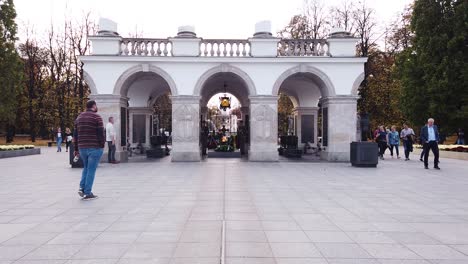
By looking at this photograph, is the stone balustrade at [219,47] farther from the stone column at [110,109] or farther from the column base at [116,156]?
the column base at [116,156]

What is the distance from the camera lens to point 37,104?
41.1 m

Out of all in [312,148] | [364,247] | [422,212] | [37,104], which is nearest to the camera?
[364,247]

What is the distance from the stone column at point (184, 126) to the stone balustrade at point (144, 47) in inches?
87.4

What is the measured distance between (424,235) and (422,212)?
172 cm

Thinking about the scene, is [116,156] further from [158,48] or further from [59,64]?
[59,64]

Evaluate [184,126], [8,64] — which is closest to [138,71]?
[184,126]

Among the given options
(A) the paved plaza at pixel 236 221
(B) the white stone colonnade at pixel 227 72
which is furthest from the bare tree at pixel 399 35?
(A) the paved plaza at pixel 236 221

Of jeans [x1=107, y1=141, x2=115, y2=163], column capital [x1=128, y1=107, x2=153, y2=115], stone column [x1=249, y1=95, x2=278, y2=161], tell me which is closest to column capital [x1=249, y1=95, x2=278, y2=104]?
stone column [x1=249, y1=95, x2=278, y2=161]

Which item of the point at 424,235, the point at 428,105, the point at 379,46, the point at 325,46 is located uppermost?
the point at 379,46

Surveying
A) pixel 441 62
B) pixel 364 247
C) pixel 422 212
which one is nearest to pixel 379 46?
pixel 441 62

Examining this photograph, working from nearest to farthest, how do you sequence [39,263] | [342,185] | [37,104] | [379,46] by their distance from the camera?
1. [39,263]
2. [342,185]
3. [379,46]
4. [37,104]

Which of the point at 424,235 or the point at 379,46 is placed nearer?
the point at 424,235

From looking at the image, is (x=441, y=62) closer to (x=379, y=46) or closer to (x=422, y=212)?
(x=379, y=46)

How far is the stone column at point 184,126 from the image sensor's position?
58.0 feet
